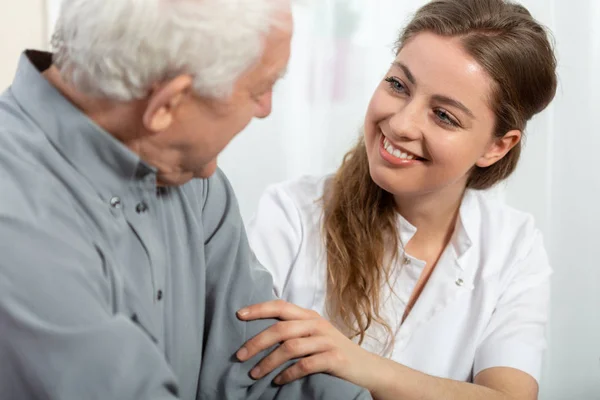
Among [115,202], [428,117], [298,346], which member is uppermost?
[428,117]

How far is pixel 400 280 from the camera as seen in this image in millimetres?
1791

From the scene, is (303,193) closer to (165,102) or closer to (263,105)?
(263,105)

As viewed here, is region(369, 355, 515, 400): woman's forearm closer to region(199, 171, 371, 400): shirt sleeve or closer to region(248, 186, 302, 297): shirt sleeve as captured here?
region(199, 171, 371, 400): shirt sleeve

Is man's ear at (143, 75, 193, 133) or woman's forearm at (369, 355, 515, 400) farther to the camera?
woman's forearm at (369, 355, 515, 400)

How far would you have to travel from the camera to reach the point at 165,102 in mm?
926

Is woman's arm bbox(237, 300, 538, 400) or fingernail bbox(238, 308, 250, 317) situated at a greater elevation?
fingernail bbox(238, 308, 250, 317)

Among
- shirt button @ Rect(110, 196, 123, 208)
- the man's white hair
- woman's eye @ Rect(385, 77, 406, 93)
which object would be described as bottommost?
shirt button @ Rect(110, 196, 123, 208)

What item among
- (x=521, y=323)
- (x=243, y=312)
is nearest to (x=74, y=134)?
(x=243, y=312)

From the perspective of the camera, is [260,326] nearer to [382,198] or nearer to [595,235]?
[382,198]

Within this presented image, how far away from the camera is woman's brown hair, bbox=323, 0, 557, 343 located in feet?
5.39

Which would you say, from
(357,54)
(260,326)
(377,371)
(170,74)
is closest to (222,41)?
(170,74)

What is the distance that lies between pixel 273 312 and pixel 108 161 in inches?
17.2

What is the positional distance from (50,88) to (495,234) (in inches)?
46.2

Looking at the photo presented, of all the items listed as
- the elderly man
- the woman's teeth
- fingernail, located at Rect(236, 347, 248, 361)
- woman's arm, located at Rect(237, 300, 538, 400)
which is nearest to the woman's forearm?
woman's arm, located at Rect(237, 300, 538, 400)
